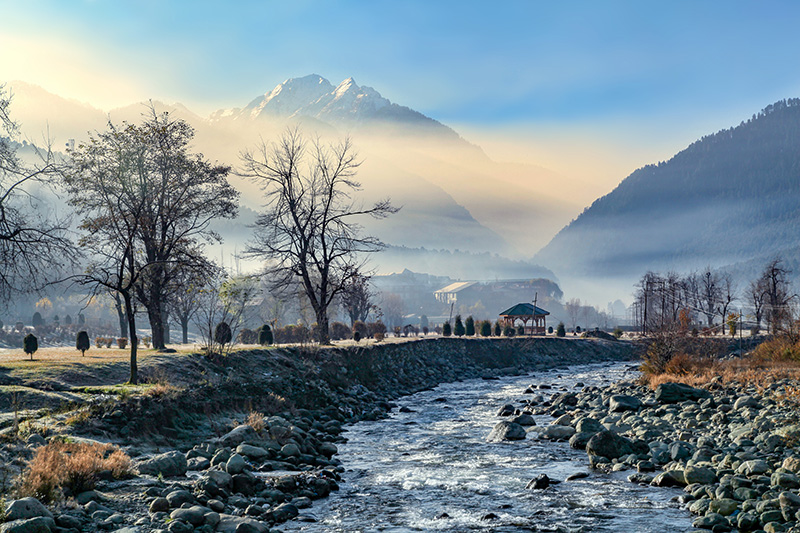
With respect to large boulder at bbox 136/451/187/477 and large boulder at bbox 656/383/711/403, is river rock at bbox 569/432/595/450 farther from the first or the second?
large boulder at bbox 136/451/187/477

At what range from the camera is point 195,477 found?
13.4 m

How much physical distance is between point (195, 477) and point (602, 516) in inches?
340

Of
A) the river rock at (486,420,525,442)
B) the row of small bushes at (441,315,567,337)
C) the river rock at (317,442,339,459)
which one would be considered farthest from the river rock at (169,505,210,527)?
the row of small bushes at (441,315,567,337)

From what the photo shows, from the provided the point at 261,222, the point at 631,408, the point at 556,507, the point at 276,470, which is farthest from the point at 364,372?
the point at 556,507

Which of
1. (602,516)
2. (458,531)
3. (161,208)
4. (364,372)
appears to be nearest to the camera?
(458,531)

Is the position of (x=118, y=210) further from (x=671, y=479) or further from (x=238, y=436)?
(x=671, y=479)

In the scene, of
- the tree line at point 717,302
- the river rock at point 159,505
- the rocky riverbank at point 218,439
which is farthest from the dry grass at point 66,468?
the tree line at point 717,302

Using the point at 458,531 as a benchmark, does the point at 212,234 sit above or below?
above

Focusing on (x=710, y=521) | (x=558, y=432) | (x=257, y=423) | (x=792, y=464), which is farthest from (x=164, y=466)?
(x=792, y=464)

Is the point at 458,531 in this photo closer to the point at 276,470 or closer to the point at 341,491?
the point at 341,491

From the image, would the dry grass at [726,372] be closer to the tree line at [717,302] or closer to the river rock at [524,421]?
the tree line at [717,302]

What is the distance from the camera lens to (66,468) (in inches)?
436

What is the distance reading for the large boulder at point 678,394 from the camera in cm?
2394

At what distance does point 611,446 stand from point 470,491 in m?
5.05
